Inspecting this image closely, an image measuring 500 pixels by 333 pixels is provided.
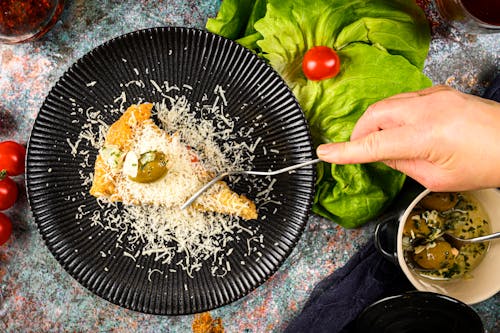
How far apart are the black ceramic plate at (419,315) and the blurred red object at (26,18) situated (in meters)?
2.29

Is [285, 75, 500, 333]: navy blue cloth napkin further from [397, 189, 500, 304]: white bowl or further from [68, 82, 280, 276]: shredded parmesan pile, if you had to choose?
[68, 82, 280, 276]: shredded parmesan pile

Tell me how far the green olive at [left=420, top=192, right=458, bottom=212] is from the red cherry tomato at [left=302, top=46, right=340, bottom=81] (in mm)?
792

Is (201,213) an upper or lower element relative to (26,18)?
lower

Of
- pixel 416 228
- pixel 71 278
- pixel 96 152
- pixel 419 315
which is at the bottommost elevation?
pixel 71 278

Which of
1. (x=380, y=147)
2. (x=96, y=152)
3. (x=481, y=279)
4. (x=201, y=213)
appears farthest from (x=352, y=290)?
(x=96, y=152)

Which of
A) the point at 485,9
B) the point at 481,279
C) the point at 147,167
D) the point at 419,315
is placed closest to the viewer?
the point at 147,167

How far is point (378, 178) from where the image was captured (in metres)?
2.90

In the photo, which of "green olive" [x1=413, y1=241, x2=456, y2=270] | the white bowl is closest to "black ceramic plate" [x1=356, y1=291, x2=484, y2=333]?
the white bowl

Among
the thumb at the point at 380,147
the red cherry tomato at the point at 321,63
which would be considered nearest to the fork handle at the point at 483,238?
the thumb at the point at 380,147

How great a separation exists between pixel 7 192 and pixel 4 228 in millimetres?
199

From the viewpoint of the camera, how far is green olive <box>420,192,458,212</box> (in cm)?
262

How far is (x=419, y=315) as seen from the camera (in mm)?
2609

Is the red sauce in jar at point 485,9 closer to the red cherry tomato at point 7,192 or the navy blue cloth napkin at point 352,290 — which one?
the navy blue cloth napkin at point 352,290

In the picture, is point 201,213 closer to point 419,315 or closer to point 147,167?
point 147,167
